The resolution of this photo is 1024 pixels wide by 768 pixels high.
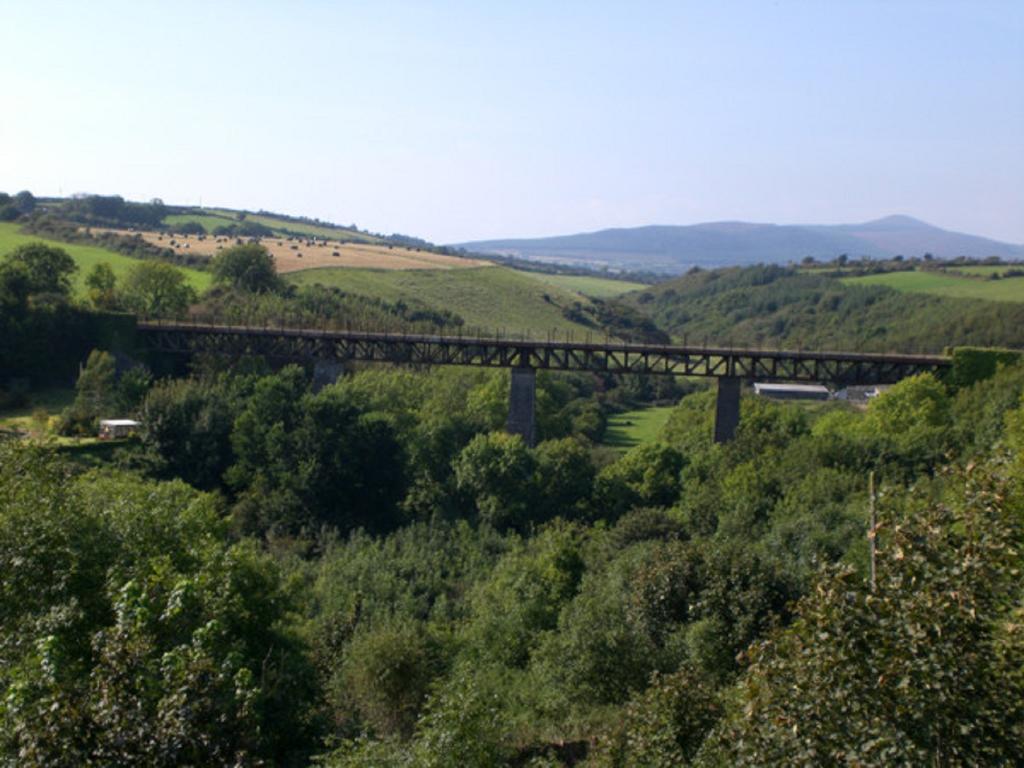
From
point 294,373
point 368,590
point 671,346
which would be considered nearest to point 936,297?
point 671,346

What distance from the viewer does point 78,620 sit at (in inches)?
486

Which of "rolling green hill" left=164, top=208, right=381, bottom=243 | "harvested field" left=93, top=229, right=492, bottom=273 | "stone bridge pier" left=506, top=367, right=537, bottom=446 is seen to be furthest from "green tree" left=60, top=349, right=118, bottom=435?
"rolling green hill" left=164, top=208, right=381, bottom=243

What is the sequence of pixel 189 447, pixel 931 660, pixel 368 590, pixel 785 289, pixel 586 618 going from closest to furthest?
pixel 931 660
pixel 586 618
pixel 368 590
pixel 189 447
pixel 785 289

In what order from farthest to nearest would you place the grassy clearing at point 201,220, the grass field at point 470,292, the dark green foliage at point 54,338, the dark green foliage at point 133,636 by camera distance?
the grassy clearing at point 201,220
the grass field at point 470,292
the dark green foliage at point 54,338
the dark green foliage at point 133,636

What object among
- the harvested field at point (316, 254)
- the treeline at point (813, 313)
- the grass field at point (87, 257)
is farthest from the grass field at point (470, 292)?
the treeline at point (813, 313)

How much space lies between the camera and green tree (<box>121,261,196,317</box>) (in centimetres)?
5698

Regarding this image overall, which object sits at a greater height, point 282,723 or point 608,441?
point 282,723

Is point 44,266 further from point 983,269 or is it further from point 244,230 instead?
point 983,269

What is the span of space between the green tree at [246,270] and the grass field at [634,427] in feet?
76.1

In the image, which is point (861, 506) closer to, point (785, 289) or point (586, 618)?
point (586, 618)

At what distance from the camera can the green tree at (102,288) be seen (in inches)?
2066

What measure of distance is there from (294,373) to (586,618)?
85.1ft

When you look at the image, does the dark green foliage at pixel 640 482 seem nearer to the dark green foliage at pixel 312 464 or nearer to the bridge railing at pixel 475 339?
the bridge railing at pixel 475 339

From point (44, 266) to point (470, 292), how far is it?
40.9m
